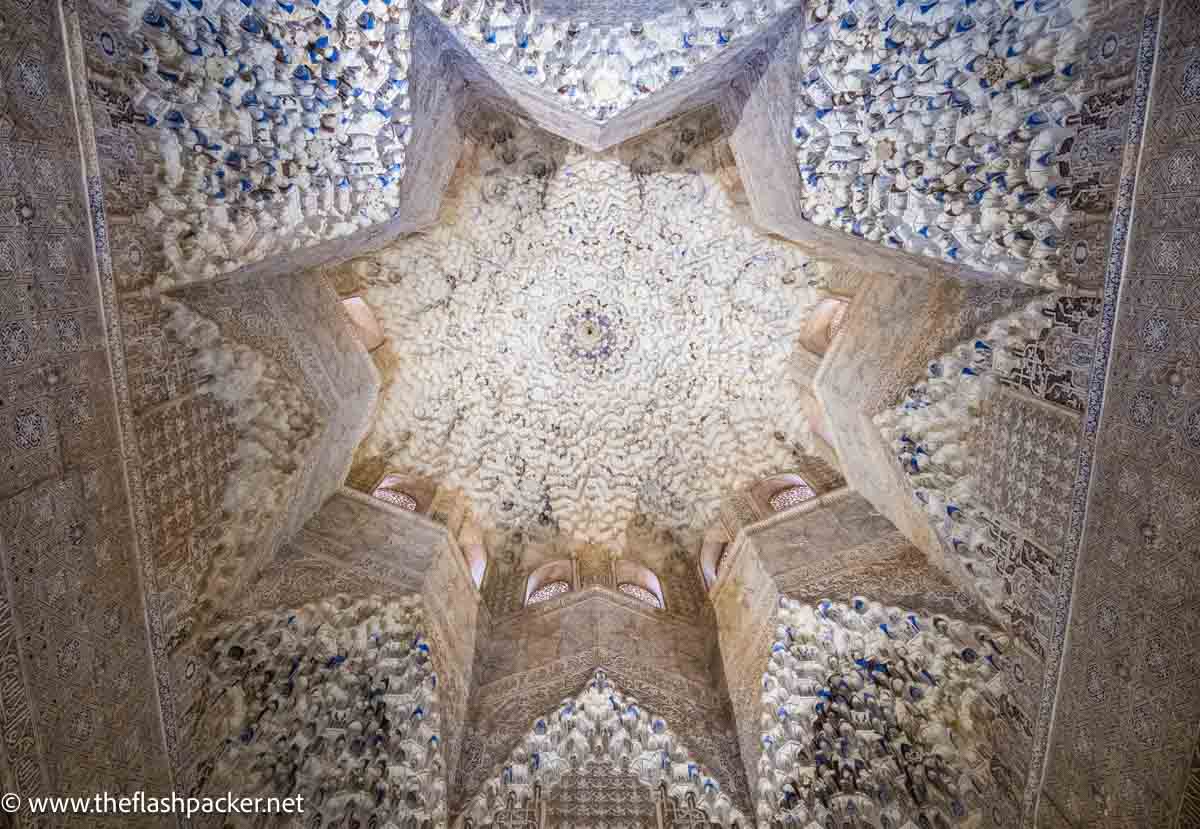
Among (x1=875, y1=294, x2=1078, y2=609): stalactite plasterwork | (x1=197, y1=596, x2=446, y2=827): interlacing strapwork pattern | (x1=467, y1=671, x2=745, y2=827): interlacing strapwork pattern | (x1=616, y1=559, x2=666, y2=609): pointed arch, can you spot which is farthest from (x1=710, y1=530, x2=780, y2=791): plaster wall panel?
(x1=197, y1=596, x2=446, y2=827): interlacing strapwork pattern

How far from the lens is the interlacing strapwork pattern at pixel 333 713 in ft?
12.9

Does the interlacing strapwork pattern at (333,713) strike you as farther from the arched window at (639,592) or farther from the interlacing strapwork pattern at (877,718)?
the interlacing strapwork pattern at (877,718)

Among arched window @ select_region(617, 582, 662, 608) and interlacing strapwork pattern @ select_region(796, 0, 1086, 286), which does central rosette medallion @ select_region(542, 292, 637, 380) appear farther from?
interlacing strapwork pattern @ select_region(796, 0, 1086, 286)

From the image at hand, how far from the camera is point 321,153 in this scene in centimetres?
372

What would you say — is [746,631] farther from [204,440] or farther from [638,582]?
[204,440]

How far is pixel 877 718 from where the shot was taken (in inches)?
169

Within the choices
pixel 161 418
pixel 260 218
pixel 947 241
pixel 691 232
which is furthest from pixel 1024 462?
pixel 161 418

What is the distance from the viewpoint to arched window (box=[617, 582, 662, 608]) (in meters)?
6.52

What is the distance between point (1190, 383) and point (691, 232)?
459 cm

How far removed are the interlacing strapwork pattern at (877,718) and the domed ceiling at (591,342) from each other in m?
2.43

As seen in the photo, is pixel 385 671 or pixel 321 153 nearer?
pixel 321 153

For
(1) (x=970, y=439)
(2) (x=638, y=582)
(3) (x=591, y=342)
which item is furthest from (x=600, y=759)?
(3) (x=591, y=342)

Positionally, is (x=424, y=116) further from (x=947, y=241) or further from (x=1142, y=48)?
(x=1142, y=48)

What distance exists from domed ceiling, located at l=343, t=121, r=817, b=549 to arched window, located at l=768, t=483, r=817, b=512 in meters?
0.30
